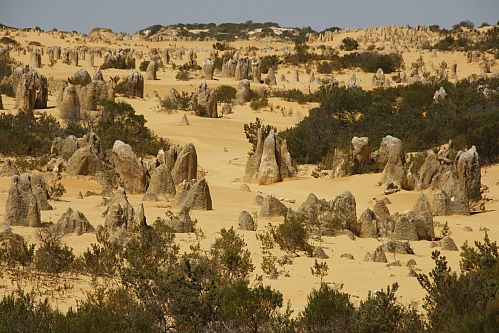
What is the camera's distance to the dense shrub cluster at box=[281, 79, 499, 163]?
21.0m

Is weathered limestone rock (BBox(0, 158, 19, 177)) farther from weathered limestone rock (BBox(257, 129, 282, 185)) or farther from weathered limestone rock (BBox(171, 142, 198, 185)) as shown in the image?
weathered limestone rock (BBox(257, 129, 282, 185))

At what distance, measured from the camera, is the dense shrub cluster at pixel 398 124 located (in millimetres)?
21000

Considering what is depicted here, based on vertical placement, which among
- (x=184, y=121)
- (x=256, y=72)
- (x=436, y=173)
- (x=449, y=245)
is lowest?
(x=449, y=245)

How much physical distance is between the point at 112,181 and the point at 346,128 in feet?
41.0

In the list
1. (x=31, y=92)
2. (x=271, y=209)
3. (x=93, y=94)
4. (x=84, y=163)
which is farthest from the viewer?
(x=93, y=94)

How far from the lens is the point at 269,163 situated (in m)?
19.5

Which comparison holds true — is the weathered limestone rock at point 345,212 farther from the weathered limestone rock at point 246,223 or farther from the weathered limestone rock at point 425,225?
the weathered limestone rock at point 246,223

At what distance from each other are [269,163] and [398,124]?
294 inches

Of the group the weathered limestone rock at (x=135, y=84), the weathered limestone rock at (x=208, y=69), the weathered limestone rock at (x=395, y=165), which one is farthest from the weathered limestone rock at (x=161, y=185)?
the weathered limestone rock at (x=208, y=69)

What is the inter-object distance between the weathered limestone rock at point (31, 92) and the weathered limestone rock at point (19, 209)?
1655cm

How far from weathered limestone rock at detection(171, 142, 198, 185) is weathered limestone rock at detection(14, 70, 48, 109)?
39.3 ft

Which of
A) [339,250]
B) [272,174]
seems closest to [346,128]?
[272,174]

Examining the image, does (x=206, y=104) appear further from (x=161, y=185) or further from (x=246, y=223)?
(x=246, y=223)

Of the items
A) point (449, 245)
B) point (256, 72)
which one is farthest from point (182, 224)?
point (256, 72)
